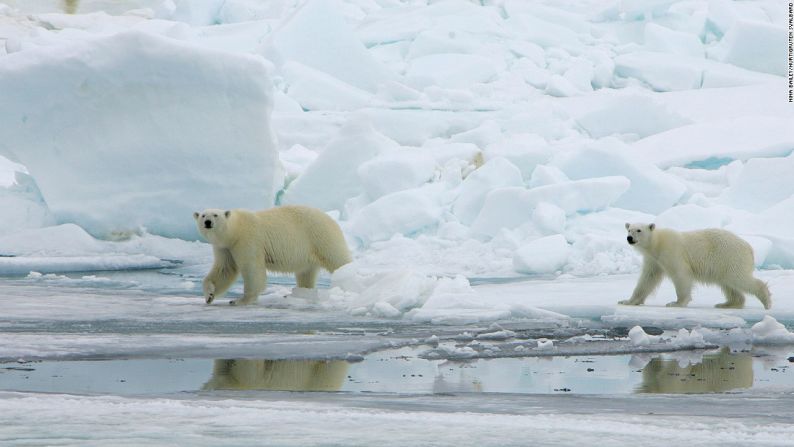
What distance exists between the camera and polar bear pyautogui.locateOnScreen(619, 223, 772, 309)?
6.94 metres

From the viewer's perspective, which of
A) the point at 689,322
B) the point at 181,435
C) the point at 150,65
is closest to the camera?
the point at 181,435

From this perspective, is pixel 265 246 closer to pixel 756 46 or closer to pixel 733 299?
pixel 733 299

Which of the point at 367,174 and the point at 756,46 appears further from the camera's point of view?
the point at 756,46

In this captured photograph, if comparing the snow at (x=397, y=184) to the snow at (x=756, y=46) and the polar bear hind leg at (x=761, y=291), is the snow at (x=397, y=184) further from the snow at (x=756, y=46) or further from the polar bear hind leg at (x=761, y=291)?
the polar bear hind leg at (x=761, y=291)

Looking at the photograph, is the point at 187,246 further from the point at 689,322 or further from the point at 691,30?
the point at 691,30

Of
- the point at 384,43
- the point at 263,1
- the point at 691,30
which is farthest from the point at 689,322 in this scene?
the point at 263,1

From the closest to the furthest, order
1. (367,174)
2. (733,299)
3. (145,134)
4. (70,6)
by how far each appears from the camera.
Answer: (733,299) → (145,134) → (367,174) → (70,6)

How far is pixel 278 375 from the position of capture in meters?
4.60

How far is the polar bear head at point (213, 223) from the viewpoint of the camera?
6855mm

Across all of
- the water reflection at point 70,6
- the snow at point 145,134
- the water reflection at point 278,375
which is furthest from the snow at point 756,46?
the water reflection at point 70,6

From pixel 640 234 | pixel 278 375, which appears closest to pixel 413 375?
pixel 278 375

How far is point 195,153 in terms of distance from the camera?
982cm

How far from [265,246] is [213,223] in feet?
1.37

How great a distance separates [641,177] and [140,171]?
182 inches
